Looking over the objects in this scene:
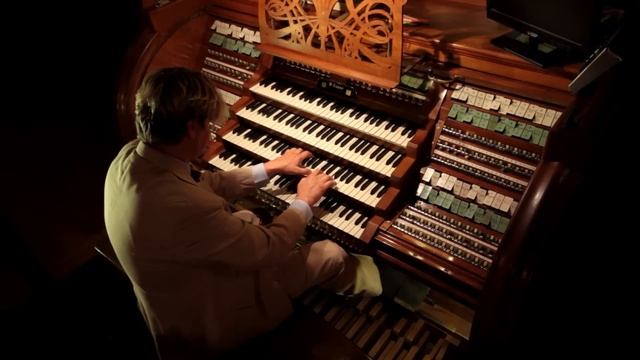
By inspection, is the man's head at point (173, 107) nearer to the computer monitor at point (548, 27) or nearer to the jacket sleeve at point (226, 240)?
the jacket sleeve at point (226, 240)

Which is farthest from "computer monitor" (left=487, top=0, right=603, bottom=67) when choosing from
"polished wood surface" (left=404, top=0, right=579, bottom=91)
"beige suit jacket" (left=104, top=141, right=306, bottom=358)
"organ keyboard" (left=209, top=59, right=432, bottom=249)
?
"beige suit jacket" (left=104, top=141, right=306, bottom=358)

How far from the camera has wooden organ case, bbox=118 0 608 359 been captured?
171 cm

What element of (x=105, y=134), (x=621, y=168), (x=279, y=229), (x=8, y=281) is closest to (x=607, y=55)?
(x=621, y=168)

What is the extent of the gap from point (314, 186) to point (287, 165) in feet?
0.80

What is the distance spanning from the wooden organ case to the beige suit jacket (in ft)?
1.36

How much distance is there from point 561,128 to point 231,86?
1925 millimetres

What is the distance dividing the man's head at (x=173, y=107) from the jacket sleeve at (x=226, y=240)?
0.27m

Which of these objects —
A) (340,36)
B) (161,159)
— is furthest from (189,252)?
(340,36)

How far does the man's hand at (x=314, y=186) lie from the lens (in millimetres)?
1923

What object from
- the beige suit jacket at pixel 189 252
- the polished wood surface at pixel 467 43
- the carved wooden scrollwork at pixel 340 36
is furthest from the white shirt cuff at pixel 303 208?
the polished wood surface at pixel 467 43

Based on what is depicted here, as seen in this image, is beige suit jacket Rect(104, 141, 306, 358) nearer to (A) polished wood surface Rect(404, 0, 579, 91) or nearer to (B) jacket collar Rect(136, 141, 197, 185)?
(B) jacket collar Rect(136, 141, 197, 185)

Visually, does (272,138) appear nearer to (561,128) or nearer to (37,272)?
(561,128)

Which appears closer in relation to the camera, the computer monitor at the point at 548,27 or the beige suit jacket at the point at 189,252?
the beige suit jacket at the point at 189,252

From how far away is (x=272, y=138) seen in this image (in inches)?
95.2
